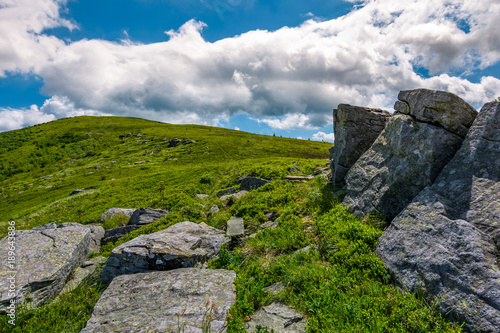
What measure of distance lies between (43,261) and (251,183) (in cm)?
1520

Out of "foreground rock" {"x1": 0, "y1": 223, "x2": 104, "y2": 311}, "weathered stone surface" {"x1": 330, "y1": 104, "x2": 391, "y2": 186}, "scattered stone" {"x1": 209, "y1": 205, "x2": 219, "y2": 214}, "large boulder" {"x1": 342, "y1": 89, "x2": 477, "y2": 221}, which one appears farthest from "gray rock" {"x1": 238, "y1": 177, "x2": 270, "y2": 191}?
"foreground rock" {"x1": 0, "y1": 223, "x2": 104, "y2": 311}

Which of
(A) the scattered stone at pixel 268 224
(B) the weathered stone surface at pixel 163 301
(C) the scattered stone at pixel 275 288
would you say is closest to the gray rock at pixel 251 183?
(A) the scattered stone at pixel 268 224

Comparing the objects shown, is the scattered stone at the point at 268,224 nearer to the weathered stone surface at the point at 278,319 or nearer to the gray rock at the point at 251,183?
the weathered stone surface at the point at 278,319

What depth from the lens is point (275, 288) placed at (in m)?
7.43

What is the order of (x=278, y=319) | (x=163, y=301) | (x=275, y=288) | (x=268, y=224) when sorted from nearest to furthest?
(x=278, y=319) < (x=163, y=301) < (x=275, y=288) < (x=268, y=224)

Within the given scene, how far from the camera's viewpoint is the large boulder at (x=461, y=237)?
5.32 metres

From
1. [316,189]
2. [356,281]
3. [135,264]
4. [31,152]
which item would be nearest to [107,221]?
[135,264]

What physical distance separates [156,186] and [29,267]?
2388 centimetres

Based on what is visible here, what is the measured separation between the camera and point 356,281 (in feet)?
22.3

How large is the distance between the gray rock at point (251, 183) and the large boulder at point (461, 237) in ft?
43.2

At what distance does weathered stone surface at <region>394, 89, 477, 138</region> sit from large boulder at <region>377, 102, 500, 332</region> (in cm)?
57

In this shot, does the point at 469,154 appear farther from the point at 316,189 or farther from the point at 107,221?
the point at 107,221

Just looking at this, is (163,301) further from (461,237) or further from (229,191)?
(229,191)

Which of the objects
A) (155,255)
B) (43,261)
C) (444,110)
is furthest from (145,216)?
(444,110)
